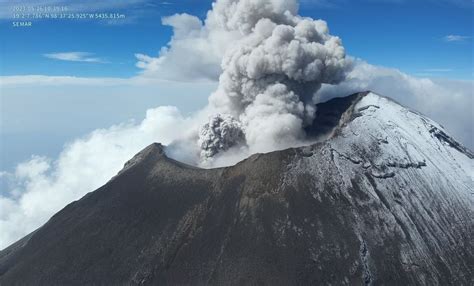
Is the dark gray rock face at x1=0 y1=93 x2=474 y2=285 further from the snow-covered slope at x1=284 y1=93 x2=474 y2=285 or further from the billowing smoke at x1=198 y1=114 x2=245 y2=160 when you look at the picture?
the billowing smoke at x1=198 y1=114 x2=245 y2=160

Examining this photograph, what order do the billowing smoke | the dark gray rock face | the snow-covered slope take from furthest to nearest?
the billowing smoke → the snow-covered slope → the dark gray rock face

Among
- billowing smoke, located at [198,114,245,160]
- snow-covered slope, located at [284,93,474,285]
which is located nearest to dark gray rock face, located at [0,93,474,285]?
snow-covered slope, located at [284,93,474,285]

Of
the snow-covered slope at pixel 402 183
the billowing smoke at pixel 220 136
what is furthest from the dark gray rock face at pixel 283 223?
the billowing smoke at pixel 220 136

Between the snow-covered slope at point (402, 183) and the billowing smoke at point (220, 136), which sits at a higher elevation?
the billowing smoke at point (220, 136)

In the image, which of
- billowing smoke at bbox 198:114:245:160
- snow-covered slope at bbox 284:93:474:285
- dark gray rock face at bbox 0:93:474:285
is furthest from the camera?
billowing smoke at bbox 198:114:245:160

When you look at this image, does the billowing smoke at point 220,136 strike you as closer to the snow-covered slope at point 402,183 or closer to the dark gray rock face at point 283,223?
the dark gray rock face at point 283,223

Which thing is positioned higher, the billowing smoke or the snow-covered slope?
the billowing smoke

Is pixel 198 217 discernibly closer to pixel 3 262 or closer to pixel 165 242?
pixel 165 242

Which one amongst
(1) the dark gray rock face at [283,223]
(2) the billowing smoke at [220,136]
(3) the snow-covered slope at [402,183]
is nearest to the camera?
(1) the dark gray rock face at [283,223]

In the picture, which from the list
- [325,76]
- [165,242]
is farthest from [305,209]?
→ [325,76]
